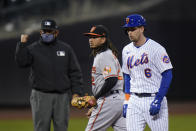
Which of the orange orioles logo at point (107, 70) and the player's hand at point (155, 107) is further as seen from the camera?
the orange orioles logo at point (107, 70)

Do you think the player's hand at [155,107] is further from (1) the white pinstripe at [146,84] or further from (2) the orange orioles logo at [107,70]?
(2) the orange orioles logo at [107,70]

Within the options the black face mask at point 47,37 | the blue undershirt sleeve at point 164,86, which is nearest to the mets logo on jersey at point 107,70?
the blue undershirt sleeve at point 164,86

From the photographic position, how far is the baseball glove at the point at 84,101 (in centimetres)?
496

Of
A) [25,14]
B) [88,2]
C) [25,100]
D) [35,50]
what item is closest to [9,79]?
[25,100]

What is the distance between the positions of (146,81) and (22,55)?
1664mm

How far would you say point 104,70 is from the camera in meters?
4.95

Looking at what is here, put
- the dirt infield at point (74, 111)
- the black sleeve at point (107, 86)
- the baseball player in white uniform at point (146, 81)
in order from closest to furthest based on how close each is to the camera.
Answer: the baseball player in white uniform at point (146, 81) < the black sleeve at point (107, 86) < the dirt infield at point (74, 111)

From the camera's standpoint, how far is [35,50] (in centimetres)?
543

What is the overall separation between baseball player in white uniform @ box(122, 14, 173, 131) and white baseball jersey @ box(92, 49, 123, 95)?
0.78ft

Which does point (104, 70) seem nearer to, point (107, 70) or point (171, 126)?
point (107, 70)

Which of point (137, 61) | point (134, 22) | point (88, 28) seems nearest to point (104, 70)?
point (137, 61)

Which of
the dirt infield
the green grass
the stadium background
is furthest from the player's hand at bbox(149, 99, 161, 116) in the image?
the stadium background

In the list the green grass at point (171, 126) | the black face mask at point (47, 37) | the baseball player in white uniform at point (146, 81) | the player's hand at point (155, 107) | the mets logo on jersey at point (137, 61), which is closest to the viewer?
the player's hand at point (155, 107)

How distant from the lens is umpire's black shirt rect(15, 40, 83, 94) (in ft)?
17.6
